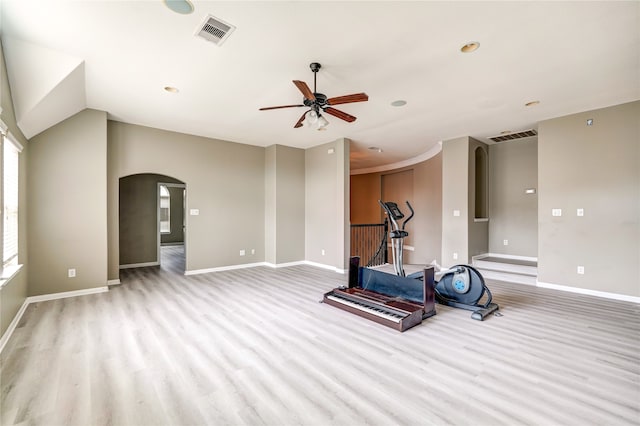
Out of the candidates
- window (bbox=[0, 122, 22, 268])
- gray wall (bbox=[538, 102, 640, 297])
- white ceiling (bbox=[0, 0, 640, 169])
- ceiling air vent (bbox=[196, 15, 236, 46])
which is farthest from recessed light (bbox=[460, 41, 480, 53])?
window (bbox=[0, 122, 22, 268])

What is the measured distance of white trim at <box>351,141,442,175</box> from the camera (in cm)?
784

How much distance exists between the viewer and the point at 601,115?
4711mm

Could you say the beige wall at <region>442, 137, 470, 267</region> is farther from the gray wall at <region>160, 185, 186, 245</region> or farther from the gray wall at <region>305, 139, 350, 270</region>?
the gray wall at <region>160, 185, 186, 245</region>

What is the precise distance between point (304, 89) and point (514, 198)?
20.0 ft

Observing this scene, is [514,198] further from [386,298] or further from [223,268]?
[223,268]

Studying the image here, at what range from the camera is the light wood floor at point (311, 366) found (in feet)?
6.53

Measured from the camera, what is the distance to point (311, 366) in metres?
2.59

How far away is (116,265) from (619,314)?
317 inches

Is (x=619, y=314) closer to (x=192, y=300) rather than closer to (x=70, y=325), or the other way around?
(x=192, y=300)

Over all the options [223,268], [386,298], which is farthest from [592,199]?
[223,268]

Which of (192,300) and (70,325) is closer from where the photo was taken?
(70,325)

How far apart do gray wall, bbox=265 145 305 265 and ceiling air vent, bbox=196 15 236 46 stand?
4.30m

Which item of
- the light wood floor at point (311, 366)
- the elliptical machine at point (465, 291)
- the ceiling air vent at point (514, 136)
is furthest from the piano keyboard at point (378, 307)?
the ceiling air vent at point (514, 136)

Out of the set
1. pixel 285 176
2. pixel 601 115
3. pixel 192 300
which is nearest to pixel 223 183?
pixel 285 176
